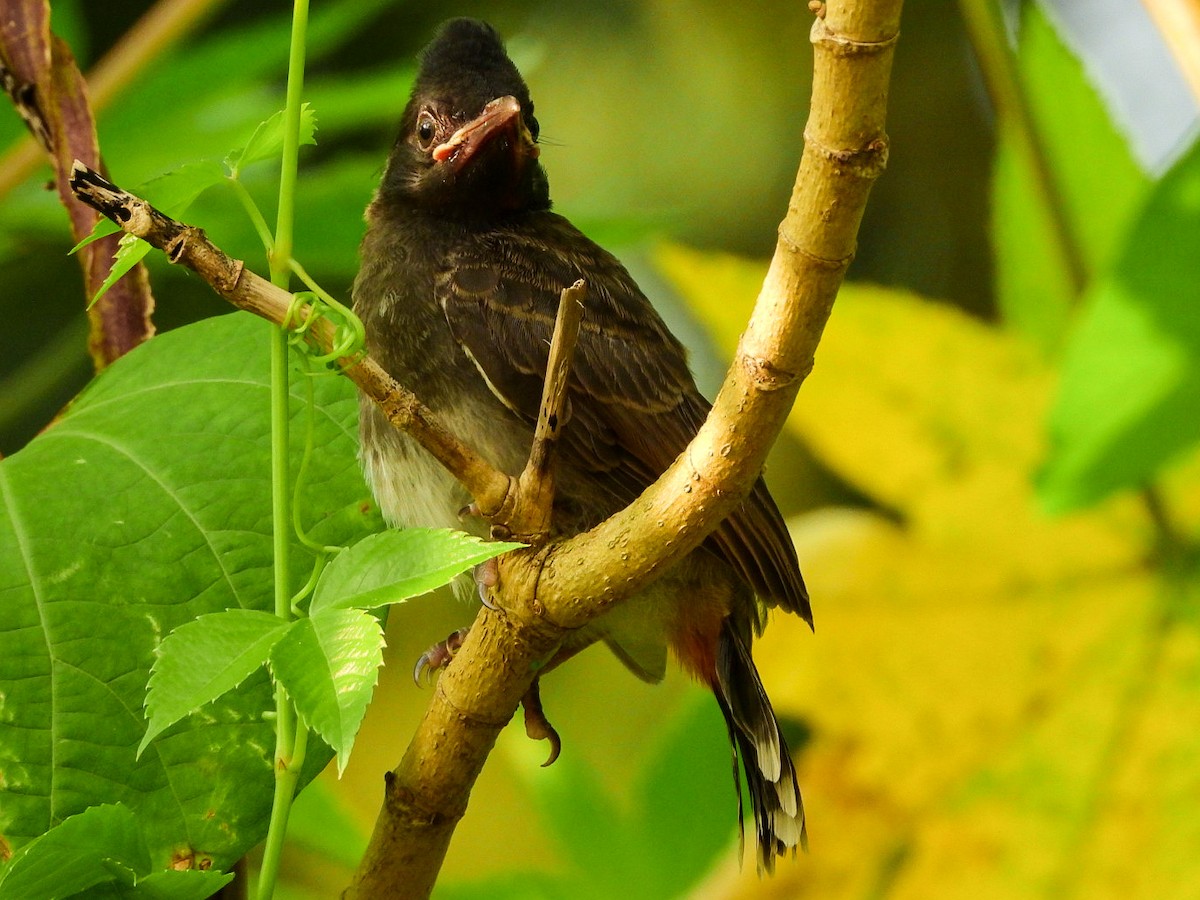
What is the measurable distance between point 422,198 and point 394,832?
0.86 m

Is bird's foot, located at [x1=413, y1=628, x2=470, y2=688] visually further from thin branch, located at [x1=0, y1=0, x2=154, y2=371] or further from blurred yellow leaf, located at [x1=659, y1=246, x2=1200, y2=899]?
blurred yellow leaf, located at [x1=659, y1=246, x2=1200, y2=899]

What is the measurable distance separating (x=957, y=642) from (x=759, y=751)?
2.35 ft

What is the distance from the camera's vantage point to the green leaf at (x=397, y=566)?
830 mm

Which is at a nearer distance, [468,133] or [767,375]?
[767,375]

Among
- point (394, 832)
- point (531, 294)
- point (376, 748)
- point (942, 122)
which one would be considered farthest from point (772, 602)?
point (942, 122)

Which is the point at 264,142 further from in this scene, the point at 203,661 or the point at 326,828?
the point at 326,828

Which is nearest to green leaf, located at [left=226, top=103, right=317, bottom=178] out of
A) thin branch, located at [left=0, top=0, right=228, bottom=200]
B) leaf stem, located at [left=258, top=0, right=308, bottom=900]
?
leaf stem, located at [left=258, top=0, right=308, bottom=900]

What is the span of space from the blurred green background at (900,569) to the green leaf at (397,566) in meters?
0.95

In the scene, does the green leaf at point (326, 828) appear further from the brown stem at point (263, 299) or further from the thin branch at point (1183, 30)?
the thin branch at point (1183, 30)

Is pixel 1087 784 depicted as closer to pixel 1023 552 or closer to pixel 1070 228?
pixel 1023 552

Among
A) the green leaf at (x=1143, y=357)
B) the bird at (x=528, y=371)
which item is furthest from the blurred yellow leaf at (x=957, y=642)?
the bird at (x=528, y=371)

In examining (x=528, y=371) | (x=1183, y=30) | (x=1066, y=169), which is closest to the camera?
(x=528, y=371)

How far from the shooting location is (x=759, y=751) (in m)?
1.62

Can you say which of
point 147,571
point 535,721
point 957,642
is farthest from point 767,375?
point 957,642
